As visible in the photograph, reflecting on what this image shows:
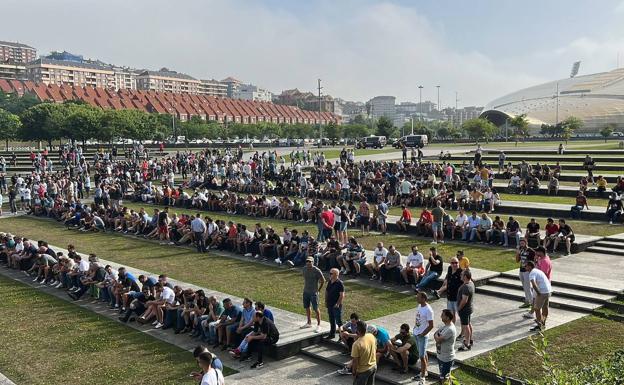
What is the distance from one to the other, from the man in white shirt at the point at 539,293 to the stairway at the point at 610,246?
6.61 metres

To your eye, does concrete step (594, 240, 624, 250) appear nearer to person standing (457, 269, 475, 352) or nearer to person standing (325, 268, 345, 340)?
person standing (457, 269, 475, 352)

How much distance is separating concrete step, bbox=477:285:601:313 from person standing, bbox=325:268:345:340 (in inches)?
173

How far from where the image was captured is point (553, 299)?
1276 cm

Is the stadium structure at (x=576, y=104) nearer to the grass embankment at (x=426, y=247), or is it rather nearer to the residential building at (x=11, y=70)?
the grass embankment at (x=426, y=247)

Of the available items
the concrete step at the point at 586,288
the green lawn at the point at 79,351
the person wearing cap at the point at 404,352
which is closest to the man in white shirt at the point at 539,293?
the concrete step at the point at 586,288

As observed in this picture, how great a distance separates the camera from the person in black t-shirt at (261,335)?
10.6 m

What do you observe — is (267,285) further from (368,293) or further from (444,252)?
(444,252)

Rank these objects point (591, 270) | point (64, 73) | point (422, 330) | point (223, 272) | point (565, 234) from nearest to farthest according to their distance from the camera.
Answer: point (422, 330) → point (591, 270) → point (565, 234) → point (223, 272) → point (64, 73)

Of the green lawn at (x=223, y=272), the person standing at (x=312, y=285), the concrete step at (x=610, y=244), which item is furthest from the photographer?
the concrete step at (x=610, y=244)

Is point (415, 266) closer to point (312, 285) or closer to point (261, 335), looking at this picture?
point (312, 285)

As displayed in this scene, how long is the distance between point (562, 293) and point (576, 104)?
98028 mm

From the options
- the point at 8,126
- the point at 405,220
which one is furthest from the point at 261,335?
the point at 8,126

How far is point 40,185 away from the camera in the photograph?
31734mm

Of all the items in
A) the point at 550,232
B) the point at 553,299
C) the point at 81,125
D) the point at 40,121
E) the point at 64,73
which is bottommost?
the point at 553,299
